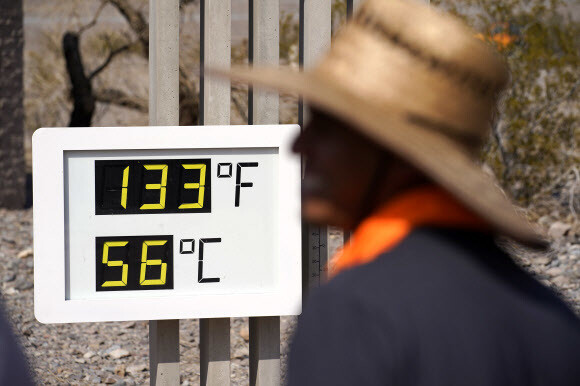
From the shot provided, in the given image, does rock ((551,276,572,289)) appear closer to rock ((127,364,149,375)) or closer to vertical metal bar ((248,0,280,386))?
rock ((127,364,149,375))

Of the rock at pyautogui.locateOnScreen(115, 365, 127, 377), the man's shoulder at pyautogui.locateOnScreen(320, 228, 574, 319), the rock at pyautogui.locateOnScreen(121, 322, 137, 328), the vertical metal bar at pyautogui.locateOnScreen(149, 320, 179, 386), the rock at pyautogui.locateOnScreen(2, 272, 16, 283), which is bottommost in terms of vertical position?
the rock at pyautogui.locateOnScreen(115, 365, 127, 377)

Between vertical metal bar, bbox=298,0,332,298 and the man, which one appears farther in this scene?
vertical metal bar, bbox=298,0,332,298

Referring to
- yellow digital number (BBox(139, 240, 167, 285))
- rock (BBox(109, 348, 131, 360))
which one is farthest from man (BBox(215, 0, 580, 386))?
rock (BBox(109, 348, 131, 360))

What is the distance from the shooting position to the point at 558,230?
8.10 meters

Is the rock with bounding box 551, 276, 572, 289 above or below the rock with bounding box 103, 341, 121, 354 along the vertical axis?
above

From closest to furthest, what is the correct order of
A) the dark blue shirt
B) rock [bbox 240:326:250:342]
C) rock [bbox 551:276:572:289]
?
the dark blue shirt → rock [bbox 240:326:250:342] → rock [bbox 551:276:572:289]

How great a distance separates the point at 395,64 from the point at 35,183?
2.32 metres

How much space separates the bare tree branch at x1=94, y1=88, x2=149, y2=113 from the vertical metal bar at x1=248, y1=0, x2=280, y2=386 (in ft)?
23.0

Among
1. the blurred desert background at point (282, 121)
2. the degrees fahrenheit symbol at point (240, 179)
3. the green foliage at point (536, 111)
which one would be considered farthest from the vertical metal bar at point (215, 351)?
the green foliage at point (536, 111)

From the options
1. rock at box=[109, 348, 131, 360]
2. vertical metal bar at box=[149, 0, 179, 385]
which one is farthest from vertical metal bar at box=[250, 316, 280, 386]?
rock at box=[109, 348, 131, 360]

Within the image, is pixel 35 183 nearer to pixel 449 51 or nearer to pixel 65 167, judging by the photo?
pixel 65 167

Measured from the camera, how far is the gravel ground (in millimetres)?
5383

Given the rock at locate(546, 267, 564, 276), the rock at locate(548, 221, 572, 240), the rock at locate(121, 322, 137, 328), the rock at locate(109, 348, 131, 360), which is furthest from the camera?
the rock at locate(548, 221, 572, 240)

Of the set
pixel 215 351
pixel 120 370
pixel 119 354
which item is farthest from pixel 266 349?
pixel 119 354
